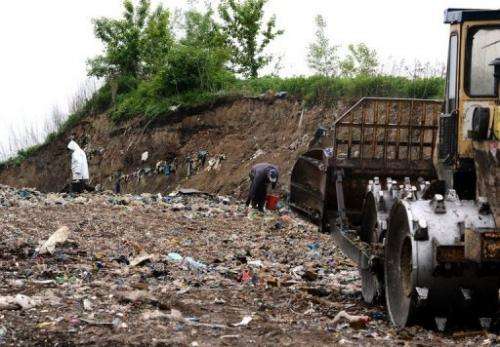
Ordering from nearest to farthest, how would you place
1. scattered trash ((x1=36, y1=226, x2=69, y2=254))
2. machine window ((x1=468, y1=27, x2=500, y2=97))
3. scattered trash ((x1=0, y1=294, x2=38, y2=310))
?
scattered trash ((x1=0, y1=294, x2=38, y2=310))
machine window ((x1=468, y1=27, x2=500, y2=97))
scattered trash ((x1=36, y1=226, x2=69, y2=254))

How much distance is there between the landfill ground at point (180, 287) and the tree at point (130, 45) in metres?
22.4

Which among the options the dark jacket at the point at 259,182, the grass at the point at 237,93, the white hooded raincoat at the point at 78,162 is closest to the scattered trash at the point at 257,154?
the grass at the point at 237,93

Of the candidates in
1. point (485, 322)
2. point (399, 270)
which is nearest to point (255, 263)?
point (399, 270)

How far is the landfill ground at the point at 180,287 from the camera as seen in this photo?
5371 millimetres

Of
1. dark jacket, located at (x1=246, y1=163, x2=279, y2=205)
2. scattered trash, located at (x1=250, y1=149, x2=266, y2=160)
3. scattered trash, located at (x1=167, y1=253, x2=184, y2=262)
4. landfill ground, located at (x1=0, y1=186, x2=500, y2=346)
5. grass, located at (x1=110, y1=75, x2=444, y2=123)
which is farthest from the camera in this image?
scattered trash, located at (x1=250, y1=149, x2=266, y2=160)

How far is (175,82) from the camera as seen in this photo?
29.6 metres

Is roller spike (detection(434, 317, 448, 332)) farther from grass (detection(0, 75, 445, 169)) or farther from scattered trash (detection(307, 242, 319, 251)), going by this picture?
grass (detection(0, 75, 445, 169))

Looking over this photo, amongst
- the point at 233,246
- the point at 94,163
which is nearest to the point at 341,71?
the point at 94,163

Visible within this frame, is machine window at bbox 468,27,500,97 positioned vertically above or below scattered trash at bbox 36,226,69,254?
above

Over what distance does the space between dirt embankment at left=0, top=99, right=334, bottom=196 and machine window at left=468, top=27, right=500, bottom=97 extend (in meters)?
Answer: 14.5

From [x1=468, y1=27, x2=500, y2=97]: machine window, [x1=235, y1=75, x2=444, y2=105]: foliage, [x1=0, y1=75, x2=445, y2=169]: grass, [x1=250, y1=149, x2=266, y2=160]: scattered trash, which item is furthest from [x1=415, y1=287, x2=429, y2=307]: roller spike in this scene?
[x1=250, y1=149, x2=266, y2=160]: scattered trash

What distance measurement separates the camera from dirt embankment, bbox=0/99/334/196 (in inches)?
934

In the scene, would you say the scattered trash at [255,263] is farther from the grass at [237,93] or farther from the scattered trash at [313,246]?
the grass at [237,93]

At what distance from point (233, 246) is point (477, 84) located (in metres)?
5.30
